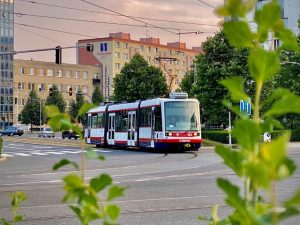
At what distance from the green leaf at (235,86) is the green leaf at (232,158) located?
5.1 inches

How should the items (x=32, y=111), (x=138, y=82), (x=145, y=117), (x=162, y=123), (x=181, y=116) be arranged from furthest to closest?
(x=32, y=111) → (x=138, y=82) → (x=145, y=117) → (x=181, y=116) → (x=162, y=123)

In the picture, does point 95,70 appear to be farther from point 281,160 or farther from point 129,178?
point 281,160

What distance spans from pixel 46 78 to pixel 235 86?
125380mm

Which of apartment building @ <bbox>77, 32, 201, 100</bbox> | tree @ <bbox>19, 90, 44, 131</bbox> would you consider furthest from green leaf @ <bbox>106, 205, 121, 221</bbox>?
apartment building @ <bbox>77, 32, 201, 100</bbox>

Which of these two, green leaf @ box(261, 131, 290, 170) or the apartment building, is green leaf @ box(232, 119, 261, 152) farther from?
the apartment building

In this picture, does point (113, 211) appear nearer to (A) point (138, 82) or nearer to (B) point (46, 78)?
(A) point (138, 82)

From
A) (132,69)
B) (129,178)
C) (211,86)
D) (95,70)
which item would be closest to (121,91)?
(132,69)

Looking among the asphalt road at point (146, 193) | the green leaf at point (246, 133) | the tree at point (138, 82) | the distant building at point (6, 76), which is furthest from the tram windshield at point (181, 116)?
the distant building at point (6, 76)

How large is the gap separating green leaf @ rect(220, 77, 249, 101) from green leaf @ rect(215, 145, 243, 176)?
13cm

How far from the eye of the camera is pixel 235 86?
52.6 inches

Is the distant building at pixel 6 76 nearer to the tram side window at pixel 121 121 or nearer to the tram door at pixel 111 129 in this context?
the tram door at pixel 111 129

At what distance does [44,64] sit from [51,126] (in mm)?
124884

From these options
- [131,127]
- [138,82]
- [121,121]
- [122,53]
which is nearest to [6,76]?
[122,53]

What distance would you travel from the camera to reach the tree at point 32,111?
110 metres
